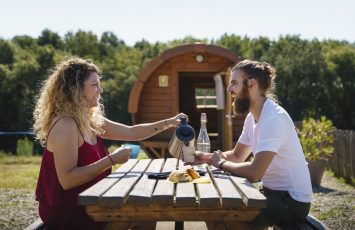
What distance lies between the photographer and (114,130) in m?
4.41

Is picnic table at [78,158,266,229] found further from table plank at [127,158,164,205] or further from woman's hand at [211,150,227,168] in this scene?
woman's hand at [211,150,227,168]

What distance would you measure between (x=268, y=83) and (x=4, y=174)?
9.27 meters

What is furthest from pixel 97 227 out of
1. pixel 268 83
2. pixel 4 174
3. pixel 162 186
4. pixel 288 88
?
pixel 288 88

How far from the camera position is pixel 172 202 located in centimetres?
255

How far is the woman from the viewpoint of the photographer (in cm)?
317

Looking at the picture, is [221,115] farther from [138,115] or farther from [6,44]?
[6,44]

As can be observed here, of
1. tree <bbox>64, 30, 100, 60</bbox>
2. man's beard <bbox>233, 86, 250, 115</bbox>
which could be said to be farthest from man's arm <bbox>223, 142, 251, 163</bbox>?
tree <bbox>64, 30, 100, 60</bbox>

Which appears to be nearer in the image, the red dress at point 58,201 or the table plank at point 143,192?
the table plank at point 143,192

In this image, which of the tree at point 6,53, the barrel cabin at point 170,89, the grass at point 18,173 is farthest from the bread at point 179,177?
the tree at point 6,53

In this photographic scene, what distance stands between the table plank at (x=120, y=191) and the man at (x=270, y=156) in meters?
0.56

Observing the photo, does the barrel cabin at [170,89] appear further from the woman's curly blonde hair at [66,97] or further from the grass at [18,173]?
the woman's curly blonde hair at [66,97]

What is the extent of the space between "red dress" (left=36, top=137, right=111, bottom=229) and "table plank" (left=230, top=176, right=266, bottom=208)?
1015 mm

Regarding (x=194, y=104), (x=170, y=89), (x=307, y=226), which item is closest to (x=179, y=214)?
(x=307, y=226)

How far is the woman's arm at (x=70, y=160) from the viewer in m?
3.14
